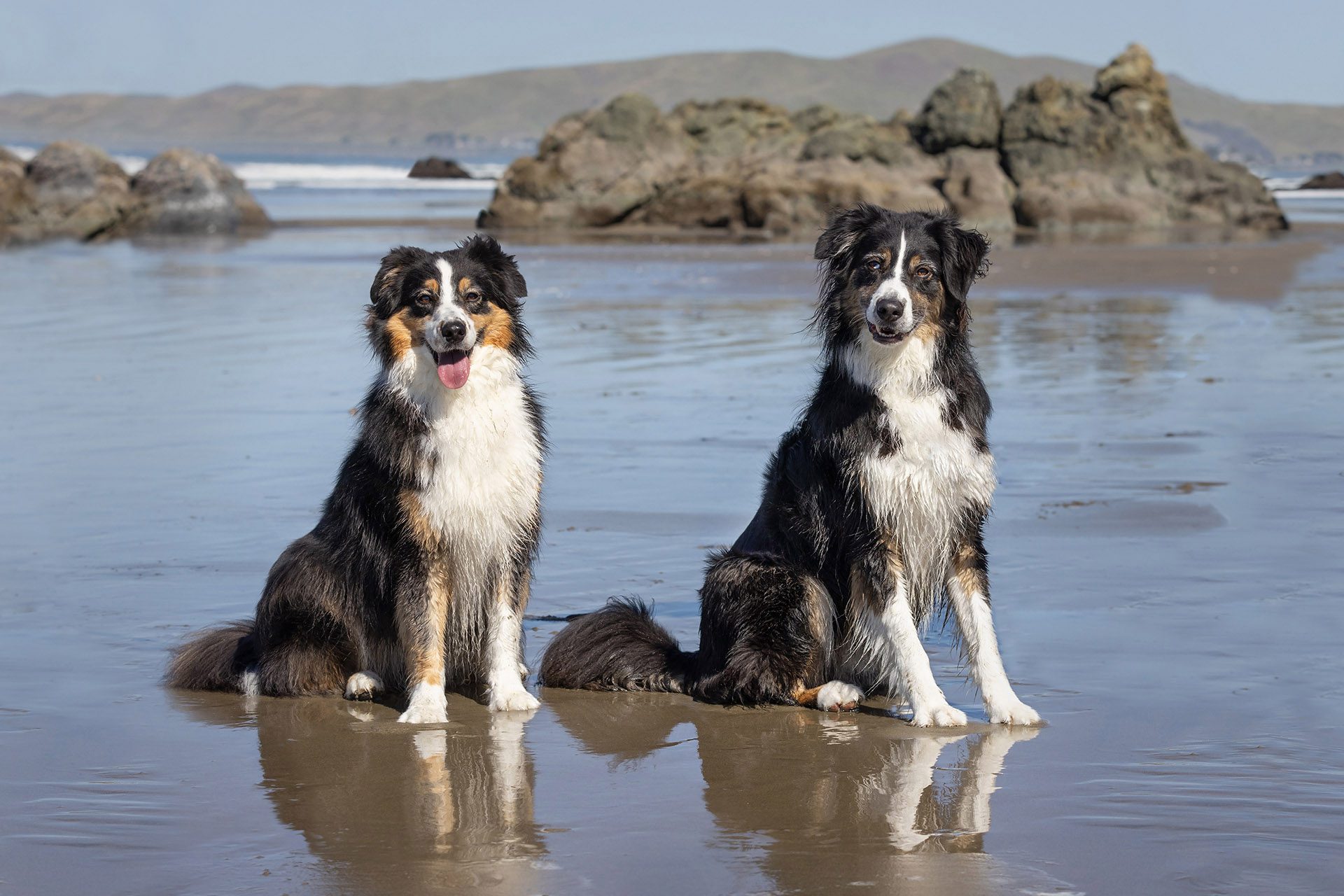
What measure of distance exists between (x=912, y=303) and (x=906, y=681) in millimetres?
1322

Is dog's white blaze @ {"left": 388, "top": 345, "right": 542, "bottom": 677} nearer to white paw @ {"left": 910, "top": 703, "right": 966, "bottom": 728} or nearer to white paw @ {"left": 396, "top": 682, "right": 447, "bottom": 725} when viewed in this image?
white paw @ {"left": 396, "top": 682, "right": 447, "bottom": 725}

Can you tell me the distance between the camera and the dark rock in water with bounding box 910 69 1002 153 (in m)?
38.0

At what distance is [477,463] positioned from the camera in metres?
5.41

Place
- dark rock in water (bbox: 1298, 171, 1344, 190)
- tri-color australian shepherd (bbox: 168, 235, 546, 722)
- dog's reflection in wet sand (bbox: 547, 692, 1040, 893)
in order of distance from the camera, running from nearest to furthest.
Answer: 1. dog's reflection in wet sand (bbox: 547, 692, 1040, 893)
2. tri-color australian shepherd (bbox: 168, 235, 546, 722)
3. dark rock in water (bbox: 1298, 171, 1344, 190)

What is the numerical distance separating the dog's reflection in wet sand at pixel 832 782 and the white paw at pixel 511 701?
111mm

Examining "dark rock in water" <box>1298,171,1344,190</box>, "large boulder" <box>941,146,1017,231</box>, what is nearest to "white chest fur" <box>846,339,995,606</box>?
"large boulder" <box>941,146,1017,231</box>

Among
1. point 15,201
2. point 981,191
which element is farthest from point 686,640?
point 15,201

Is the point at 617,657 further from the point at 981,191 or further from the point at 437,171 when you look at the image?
the point at 437,171

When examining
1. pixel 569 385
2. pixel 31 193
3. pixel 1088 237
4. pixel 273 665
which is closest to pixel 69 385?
pixel 569 385

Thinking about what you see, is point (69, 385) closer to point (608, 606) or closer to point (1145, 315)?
point (608, 606)

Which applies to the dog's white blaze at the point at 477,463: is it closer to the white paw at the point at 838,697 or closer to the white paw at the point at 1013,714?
the white paw at the point at 838,697

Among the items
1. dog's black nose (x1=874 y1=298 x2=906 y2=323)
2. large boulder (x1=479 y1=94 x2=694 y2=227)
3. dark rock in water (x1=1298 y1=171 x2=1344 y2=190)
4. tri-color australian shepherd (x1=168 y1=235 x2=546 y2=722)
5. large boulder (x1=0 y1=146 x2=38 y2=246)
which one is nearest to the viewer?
dog's black nose (x1=874 y1=298 x2=906 y2=323)

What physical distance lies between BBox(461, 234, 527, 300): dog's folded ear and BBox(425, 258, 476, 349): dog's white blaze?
15cm

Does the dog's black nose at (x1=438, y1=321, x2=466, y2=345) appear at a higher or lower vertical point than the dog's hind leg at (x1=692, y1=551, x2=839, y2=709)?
higher
